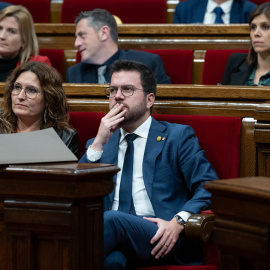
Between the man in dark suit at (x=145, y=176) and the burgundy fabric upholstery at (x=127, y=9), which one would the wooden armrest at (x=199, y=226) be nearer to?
the man in dark suit at (x=145, y=176)

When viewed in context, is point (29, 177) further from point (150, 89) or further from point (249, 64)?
point (249, 64)

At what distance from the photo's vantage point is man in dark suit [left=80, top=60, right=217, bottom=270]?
69cm

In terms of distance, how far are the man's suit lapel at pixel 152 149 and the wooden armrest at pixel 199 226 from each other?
9 centimetres

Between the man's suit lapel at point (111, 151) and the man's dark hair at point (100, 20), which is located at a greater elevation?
the man's dark hair at point (100, 20)

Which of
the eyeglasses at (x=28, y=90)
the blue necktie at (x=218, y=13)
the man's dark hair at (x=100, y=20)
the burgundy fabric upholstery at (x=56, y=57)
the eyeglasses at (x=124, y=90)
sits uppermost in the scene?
the blue necktie at (x=218, y=13)

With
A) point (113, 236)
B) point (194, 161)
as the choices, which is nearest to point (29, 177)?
point (113, 236)

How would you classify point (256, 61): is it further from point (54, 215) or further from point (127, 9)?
point (54, 215)

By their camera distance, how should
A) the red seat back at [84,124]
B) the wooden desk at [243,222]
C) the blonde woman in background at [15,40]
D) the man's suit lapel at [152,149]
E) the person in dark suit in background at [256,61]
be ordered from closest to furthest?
the wooden desk at [243,222] → the man's suit lapel at [152,149] → the red seat back at [84,124] → the person in dark suit in background at [256,61] → the blonde woman in background at [15,40]

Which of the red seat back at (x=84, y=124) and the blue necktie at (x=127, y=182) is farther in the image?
the red seat back at (x=84, y=124)

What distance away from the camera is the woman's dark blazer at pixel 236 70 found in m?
1.05

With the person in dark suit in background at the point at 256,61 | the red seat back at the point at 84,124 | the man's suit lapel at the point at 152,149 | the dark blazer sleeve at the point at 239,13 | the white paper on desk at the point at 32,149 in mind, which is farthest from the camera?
the dark blazer sleeve at the point at 239,13

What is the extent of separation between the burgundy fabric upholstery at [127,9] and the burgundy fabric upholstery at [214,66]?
29 centimetres

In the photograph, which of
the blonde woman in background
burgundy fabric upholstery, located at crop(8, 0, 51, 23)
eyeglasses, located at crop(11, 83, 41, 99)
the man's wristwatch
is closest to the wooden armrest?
the man's wristwatch

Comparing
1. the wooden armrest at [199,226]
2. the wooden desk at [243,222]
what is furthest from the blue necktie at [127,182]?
the wooden desk at [243,222]
